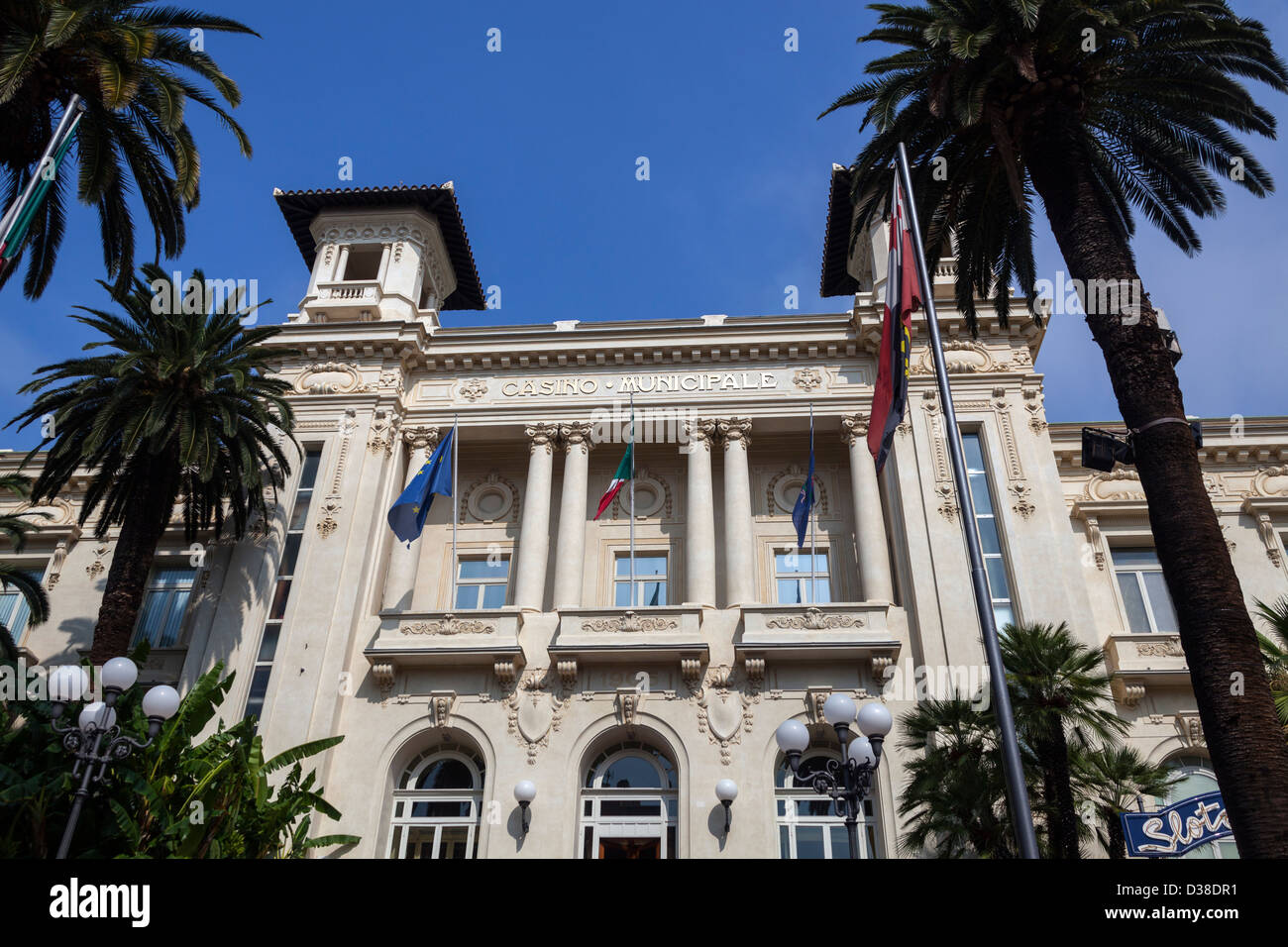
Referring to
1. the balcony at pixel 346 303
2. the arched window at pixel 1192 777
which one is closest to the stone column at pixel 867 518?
the arched window at pixel 1192 777

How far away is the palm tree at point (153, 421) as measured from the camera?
69.2ft

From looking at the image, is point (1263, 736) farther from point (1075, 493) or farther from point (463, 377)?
point (463, 377)

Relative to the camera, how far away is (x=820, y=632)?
2244 cm

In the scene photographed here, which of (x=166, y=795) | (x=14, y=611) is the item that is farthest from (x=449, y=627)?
(x=14, y=611)

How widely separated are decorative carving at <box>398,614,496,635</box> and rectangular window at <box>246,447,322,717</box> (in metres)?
3.26

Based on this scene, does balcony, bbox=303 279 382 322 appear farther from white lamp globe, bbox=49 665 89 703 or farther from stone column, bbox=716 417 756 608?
white lamp globe, bbox=49 665 89 703

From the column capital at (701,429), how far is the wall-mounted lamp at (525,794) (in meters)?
10.5

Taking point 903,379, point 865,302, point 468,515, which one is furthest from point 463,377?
point 903,379

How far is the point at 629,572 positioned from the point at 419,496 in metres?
6.15

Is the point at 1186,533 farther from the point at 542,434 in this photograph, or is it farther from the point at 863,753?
the point at 542,434

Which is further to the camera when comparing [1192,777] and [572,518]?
[572,518]

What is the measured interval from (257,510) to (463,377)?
708 centimetres

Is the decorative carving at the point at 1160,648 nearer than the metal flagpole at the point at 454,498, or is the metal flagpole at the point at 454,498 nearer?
the decorative carving at the point at 1160,648

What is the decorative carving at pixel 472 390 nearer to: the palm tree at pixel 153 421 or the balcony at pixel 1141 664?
the palm tree at pixel 153 421
